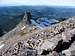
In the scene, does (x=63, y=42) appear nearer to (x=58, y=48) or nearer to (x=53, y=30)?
(x=58, y=48)

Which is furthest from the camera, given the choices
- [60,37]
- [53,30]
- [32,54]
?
[53,30]

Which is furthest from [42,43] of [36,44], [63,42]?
[63,42]

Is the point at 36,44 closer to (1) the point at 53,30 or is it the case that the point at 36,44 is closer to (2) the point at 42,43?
(2) the point at 42,43

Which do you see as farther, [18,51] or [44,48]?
[18,51]

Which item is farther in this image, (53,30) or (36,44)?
(53,30)

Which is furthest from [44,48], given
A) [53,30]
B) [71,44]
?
[53,30]

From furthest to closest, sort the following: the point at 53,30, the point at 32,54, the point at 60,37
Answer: the point at 53,30, the point at 60,37, the point at 32,54

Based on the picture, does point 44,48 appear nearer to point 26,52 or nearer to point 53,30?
point 26,52

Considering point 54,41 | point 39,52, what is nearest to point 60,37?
point 54,41
